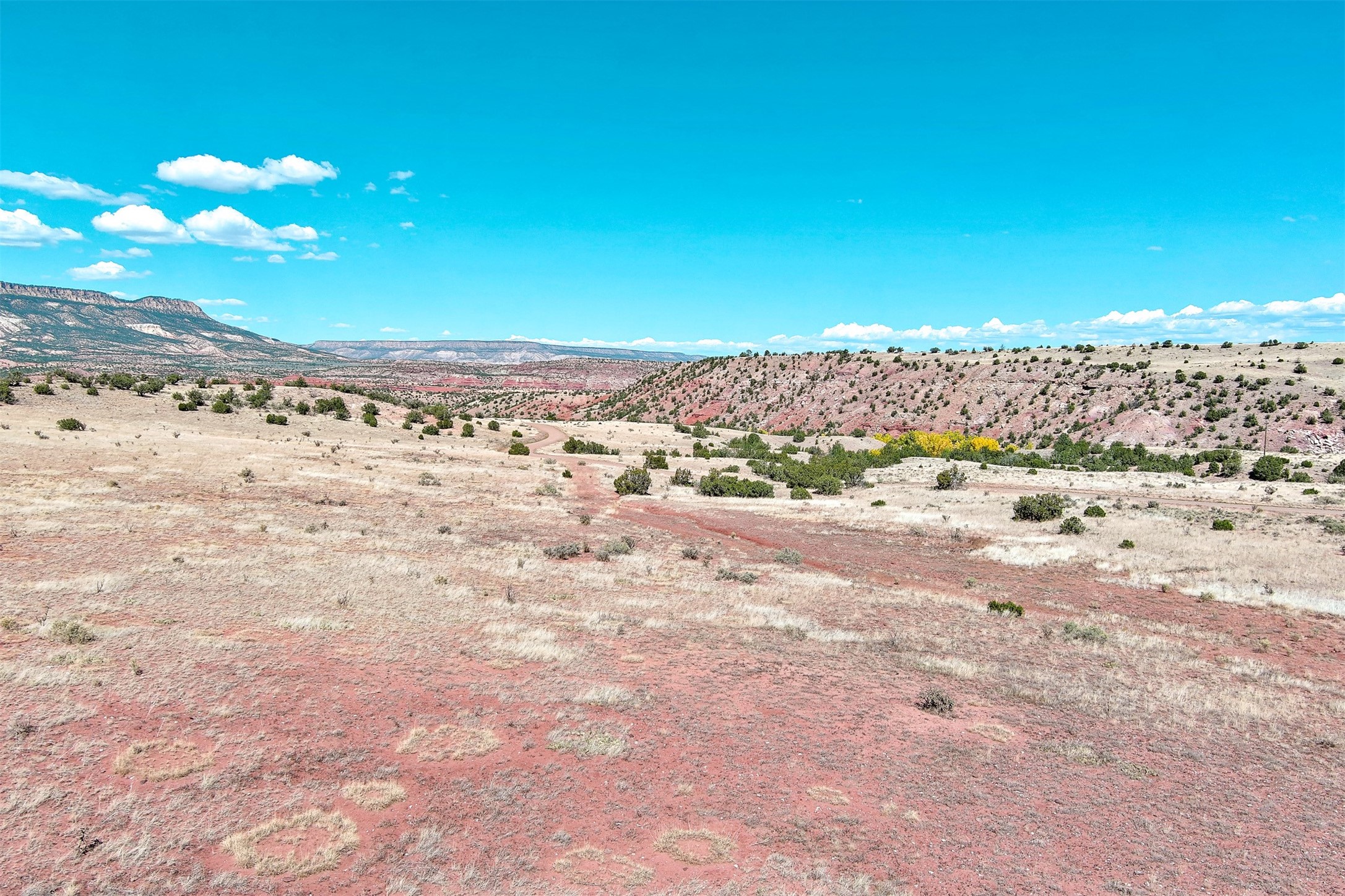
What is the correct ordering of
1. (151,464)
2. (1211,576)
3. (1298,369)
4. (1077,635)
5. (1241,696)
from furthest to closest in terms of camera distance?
(1298,369) < (151,464) < (1211,576) < (1077,635) < (1241,696)

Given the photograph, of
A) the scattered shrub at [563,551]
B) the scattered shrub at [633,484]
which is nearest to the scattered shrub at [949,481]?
the scattered shrub at [633,484]

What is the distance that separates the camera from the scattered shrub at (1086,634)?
44.9 ft

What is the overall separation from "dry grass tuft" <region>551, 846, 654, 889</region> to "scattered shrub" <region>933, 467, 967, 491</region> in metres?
34.9

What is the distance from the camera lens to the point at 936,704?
399 inches

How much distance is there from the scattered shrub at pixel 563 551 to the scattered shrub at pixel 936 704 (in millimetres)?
11513

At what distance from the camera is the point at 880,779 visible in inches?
324

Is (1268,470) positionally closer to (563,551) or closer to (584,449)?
(563,551)

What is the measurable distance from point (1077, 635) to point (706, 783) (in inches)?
410

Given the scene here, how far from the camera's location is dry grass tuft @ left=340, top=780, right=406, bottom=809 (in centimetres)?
705

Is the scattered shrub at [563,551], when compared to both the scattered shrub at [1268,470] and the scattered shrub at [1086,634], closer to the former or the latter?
the scattered shrub at [1086,634]

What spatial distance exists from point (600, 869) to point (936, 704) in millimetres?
6263

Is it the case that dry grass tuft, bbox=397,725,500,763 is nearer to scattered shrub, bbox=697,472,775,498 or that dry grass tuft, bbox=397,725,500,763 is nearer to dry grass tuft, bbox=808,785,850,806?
dry grass tuft, bbox=808,785,850,806

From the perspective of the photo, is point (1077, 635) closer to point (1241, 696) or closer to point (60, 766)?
point (1241, 696)

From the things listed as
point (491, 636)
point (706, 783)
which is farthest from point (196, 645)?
point (706, 783)
